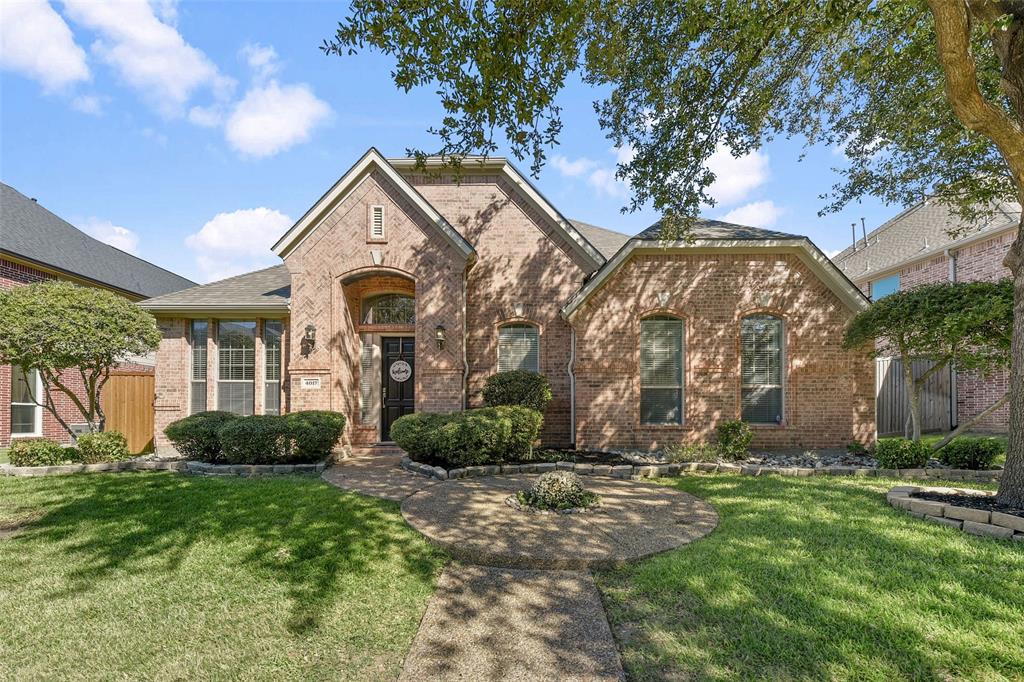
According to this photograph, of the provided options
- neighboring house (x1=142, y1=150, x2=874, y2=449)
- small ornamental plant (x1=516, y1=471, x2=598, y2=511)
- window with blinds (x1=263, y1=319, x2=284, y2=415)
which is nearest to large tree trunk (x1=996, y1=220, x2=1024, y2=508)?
neighboring house (x1=142, y1=150, x2=874, y2=449)

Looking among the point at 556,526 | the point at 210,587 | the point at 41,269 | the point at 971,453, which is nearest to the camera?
the point at 210,587

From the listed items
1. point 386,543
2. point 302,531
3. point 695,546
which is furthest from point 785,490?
point 302,531

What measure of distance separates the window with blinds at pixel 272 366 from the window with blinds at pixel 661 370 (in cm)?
851

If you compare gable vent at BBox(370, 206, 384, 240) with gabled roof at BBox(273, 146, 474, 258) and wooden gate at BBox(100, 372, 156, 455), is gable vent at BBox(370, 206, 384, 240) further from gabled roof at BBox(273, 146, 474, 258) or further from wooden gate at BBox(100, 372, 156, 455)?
wooden gate at BBox(100, 372, 156, 455)

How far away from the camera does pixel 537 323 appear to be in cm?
1076

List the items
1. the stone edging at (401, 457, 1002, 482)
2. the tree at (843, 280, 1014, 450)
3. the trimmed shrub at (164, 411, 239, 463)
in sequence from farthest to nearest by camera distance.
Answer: the trimmed shrub at (164, 411, 239, 463)
the stone edging at (401, 457, 1002, 482)
the tree at (843, 280, 1014, 450)

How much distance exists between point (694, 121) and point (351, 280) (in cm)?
742

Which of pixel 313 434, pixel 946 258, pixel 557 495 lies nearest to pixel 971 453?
pixel 557 495

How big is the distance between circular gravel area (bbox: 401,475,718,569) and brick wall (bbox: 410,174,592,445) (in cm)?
404

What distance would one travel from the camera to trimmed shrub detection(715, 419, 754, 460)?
883 cm

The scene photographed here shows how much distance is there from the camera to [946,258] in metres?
14.1

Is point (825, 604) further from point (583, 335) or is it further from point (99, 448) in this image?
point (99, 448)

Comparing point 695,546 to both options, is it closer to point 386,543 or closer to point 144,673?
Result: point 386,543

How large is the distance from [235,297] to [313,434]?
15.6ft
